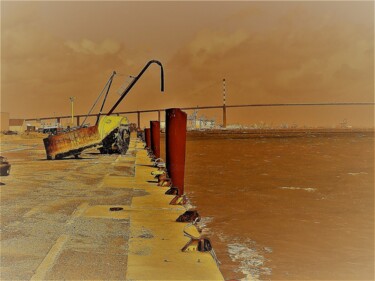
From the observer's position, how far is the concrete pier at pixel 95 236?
4.33 metres

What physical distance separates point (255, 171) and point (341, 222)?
14848mm

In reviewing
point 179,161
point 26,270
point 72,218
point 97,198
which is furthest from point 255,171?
point 26,270

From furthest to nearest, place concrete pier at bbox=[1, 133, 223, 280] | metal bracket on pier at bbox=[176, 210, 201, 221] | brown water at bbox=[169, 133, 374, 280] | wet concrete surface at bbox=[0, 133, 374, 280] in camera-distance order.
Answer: brown water at bbox=[169, 133, 374, 280] < metal bracket on pier at bbox=[176, 210, 201, 221] < wet concrete surface at bbox=[0, 133, 374, 280] < concrete pier at bbox=[1, 133, 223, 280]

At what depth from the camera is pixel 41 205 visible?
7.80 meters

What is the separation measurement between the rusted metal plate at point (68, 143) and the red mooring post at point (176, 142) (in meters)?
9.23

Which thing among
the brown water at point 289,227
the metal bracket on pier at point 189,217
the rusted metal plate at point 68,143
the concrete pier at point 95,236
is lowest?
the brown water at point 289,227

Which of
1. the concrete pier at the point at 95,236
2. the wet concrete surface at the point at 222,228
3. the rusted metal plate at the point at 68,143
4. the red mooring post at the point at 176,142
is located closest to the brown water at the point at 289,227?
the wet concrete surface at the point at 222,228

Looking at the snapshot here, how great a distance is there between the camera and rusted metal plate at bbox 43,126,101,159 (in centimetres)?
1888

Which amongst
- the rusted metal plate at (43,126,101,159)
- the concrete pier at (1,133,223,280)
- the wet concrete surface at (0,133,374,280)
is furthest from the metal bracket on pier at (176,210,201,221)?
the rusted metal plate at (43,126,101,159)

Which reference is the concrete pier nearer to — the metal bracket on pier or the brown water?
the metal bracket on pier

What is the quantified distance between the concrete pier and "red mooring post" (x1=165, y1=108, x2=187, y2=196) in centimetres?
102

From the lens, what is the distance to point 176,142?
10.8 m

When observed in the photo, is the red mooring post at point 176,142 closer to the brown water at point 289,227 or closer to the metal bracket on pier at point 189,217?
the brown water at point 289,227

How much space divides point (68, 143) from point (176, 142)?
10.1 metres
